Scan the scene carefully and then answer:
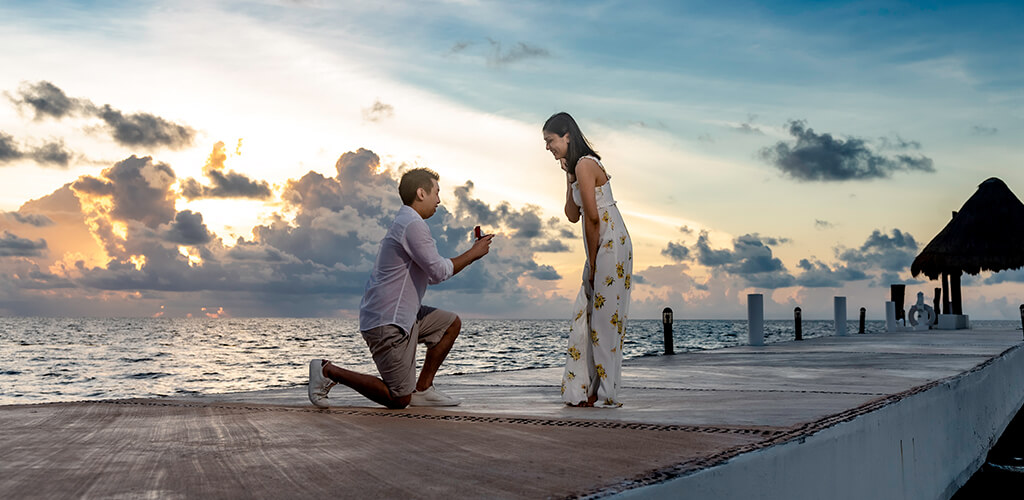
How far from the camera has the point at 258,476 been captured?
240cm

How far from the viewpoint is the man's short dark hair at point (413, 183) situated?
4645mm

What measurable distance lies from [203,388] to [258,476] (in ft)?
85.3

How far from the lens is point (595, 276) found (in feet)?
15.6

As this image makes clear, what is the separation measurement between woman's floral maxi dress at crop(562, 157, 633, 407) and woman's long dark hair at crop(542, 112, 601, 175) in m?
0.11

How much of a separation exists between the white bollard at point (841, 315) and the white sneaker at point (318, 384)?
23101 mm

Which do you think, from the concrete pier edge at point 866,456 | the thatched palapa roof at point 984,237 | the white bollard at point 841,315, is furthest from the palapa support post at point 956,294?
the concrete pier edge at point 866,456

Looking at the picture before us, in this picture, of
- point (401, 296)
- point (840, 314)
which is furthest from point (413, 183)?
point (840, 314)

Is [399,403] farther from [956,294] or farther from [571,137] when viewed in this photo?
[956,294]

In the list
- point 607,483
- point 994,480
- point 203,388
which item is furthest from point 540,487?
point 203,388

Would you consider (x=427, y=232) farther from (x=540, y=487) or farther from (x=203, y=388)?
(x=203, y=388)

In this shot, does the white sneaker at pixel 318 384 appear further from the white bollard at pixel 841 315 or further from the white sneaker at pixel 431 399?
the white bollard at pixel 841 315

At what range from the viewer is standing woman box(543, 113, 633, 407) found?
468 centimetres

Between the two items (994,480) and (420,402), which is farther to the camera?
(994,480)

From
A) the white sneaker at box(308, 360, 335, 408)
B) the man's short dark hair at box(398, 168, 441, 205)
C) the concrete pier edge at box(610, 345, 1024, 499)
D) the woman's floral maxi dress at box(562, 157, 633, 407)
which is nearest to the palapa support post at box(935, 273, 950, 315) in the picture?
the concrete pier edge at box(610, 345, 1024, 499)
